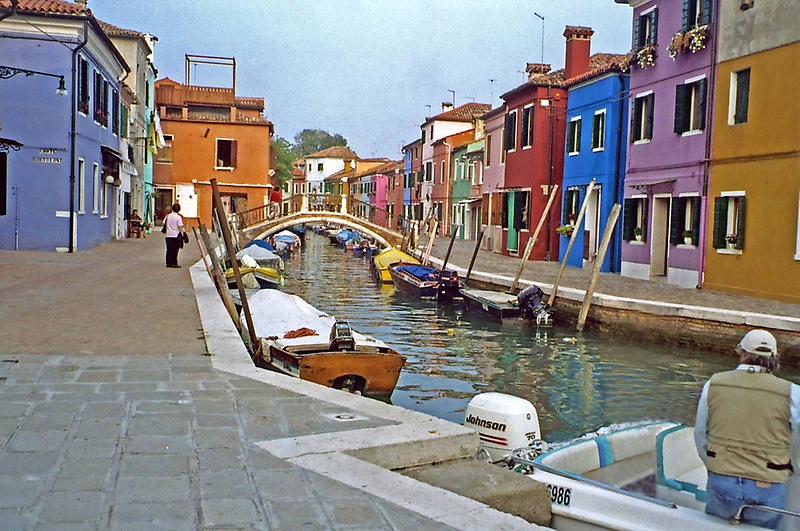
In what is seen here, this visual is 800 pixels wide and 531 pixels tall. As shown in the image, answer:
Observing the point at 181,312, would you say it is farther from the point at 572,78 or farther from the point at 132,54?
the point at 132,54

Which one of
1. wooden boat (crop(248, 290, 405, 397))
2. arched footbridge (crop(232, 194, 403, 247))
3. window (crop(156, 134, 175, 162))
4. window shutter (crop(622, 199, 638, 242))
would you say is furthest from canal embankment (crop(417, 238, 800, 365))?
window (crop(156, 134, 175, 162))

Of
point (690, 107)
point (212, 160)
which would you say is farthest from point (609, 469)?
point (212, 160)

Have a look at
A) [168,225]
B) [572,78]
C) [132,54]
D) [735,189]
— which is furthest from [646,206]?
[132,54]

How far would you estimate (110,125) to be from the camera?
26.4 m

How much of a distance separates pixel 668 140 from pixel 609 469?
14452mm

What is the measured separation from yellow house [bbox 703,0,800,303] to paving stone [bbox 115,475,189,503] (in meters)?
13.4

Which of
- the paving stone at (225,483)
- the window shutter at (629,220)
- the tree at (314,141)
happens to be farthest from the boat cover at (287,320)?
the tree at (314,141)

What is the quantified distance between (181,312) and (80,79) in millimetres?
13674

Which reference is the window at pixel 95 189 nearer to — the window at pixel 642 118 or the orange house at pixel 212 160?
the window at pixel 642 118

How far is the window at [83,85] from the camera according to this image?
21.2 meters

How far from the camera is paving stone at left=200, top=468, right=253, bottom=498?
138 inches

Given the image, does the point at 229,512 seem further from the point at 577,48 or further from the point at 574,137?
the point at 577,48

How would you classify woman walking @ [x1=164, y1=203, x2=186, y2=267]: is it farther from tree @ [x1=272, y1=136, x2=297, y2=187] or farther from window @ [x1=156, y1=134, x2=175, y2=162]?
tree @ [x1=272, y1=136, x2=297, y2=187]

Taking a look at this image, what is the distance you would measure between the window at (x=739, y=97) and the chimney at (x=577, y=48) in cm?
997
